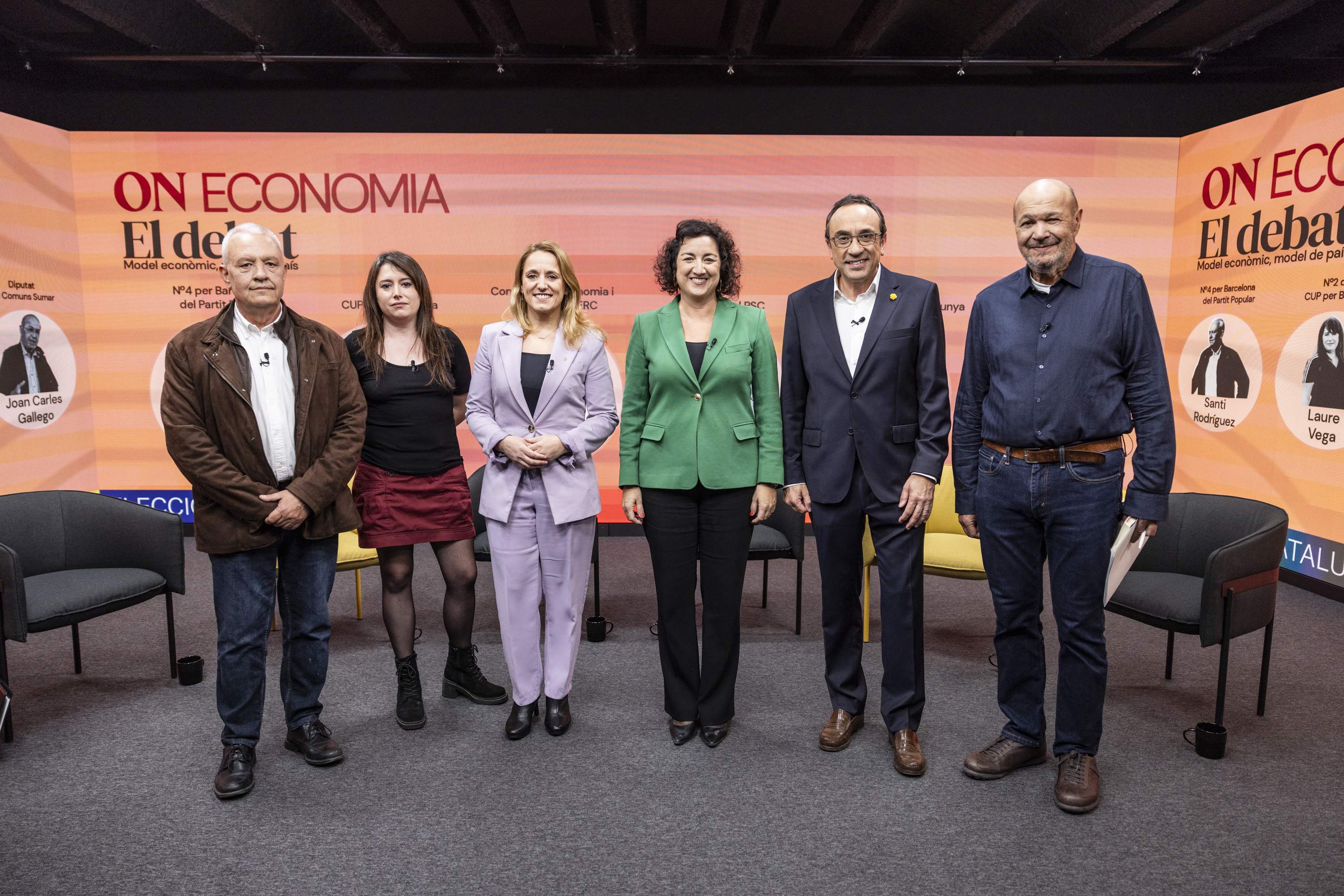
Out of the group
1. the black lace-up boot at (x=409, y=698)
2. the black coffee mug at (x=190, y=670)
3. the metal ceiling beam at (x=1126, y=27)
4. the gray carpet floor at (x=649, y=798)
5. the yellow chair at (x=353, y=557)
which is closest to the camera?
the gray carpet floor at (x=649, y=798)

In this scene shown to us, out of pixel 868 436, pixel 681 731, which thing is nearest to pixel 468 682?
pixel 681 731

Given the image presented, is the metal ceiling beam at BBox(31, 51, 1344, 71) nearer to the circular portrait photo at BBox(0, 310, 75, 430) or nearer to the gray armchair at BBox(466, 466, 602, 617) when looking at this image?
the circular portrait photo at BBox(0, 310, 75, 430)

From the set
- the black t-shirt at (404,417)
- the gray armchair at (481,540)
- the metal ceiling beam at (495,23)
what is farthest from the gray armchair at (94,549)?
the metal ceiling beam at (495,23)

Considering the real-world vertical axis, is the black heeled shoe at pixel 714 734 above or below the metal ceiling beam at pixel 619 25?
below

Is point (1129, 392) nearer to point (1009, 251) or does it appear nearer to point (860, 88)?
point (1009, 251)

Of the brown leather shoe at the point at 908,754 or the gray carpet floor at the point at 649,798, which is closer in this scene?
the gray carpet floor at the point at 649,798

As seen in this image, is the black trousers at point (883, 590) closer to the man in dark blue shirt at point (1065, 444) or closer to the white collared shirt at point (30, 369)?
the man in dark blue shirt at point (1065, 444)

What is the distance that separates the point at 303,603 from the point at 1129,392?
2625 mm

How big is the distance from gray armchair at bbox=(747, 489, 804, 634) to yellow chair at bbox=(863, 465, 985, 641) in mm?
313

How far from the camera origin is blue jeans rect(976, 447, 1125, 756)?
2.17 m

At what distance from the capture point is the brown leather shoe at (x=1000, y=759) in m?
2.39

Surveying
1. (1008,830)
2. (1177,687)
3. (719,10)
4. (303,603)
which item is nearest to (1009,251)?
(719,10)

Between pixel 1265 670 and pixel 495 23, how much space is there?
17.1ft

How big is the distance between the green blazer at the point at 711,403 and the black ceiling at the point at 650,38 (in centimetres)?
300
